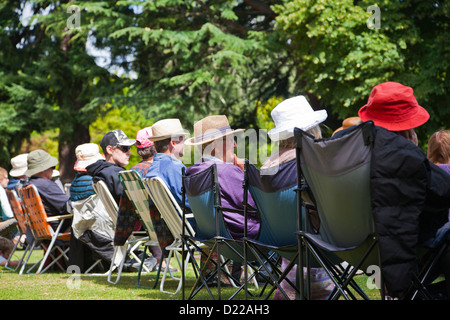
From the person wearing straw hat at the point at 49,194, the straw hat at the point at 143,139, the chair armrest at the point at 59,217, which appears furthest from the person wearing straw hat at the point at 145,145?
the person wearing straw hat at the point at 49,194

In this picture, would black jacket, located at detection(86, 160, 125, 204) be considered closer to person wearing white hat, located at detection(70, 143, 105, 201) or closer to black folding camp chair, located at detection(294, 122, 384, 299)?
person wearing white hat, located at detection(70, 143, 105, 201)

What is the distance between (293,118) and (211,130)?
1200mm

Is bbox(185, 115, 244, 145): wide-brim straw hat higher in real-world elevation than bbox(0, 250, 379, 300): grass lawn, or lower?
higher

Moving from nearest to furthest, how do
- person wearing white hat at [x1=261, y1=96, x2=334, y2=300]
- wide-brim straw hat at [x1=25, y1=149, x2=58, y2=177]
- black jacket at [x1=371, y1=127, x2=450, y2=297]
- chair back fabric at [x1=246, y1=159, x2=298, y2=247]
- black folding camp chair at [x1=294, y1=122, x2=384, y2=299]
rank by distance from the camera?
black jacket at [x1=371, y1=127, x2=450, y2=297] → black folding camp chair at [x1=294, y1=122, x2=384, y2=299] → chair back fabric at [x1=246, y1=159, x2=298, y2=247] → person wearing white hat at [x1=261, y1=96, x2=334, y2=300] → wide-brim straw hat at [x1=25, y1=149, x2=58, y2=177]

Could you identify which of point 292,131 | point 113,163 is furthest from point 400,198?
point 113,163

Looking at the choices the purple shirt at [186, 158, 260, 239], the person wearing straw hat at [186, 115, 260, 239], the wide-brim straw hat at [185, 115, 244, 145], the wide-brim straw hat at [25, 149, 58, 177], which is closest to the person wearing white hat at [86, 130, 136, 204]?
the wide-brim straw hat at [25, 149, 58, 177]

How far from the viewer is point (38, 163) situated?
803 cm

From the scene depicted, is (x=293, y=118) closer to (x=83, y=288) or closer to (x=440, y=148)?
(x=440, y=148)

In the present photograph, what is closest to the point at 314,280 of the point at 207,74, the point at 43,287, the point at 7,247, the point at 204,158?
the point at 204,158

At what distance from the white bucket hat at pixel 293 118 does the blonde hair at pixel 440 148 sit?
2.75 feet

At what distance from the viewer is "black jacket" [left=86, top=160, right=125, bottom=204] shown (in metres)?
6.88

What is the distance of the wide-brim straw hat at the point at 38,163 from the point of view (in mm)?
7965

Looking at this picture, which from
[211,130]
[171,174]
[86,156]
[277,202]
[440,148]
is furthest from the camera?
[86,156]

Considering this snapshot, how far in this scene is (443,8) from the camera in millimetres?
14656
